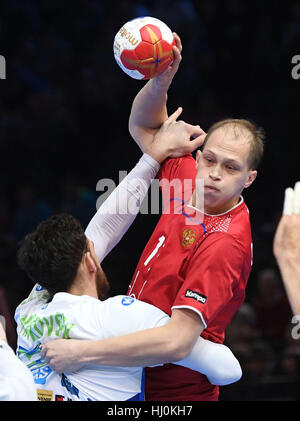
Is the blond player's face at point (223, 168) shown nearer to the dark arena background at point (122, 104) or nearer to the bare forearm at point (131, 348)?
the bare forearm at point (131, 348)

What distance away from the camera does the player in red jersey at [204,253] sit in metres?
2.79

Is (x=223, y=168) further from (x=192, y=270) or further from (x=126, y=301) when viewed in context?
(x=126, y=301)

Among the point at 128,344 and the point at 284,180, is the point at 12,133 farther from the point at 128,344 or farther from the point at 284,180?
the point at 128,344

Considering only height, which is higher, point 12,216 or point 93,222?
point 93,222

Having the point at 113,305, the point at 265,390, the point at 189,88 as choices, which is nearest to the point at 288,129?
the point at 189,88

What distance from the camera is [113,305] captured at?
2.66 metres

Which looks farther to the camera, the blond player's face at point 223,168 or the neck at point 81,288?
the blond player's face at point 223,168

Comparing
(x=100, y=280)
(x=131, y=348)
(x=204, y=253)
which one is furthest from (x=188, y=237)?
(x=131, y=348)

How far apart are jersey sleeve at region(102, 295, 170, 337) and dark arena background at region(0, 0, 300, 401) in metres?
3.45

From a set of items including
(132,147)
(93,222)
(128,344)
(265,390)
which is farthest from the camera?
(132,147)

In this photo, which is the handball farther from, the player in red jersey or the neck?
the neck

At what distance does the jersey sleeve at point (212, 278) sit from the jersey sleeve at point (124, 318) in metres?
0.15

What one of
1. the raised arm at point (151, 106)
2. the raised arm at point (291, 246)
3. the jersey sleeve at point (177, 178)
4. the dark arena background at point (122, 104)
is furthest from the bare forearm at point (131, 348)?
the dark arena background at point (122, 104)

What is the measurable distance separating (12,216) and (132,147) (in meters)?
1.49
